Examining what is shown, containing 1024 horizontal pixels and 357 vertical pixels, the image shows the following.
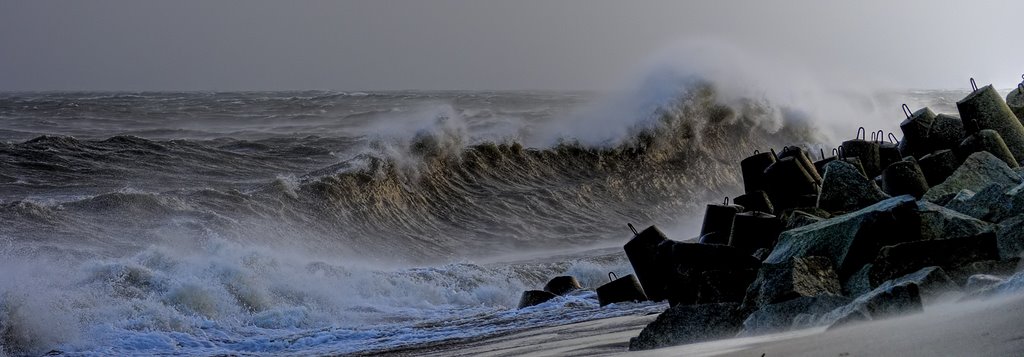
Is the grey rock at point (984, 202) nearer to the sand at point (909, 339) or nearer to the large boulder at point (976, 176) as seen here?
the large boulder at point (976, 176)

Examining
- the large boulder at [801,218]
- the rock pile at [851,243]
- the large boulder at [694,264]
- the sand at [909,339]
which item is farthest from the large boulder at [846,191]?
the sand at [909,339]

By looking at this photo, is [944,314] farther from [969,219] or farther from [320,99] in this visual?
[320,99]

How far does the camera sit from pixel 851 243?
6.05 meters

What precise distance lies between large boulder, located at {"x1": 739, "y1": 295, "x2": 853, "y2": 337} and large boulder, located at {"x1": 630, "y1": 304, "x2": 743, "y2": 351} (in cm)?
20

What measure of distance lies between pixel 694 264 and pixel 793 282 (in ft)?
5.02

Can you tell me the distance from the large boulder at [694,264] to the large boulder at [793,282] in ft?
2.25

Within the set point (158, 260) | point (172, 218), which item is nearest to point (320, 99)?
point (172, 218)

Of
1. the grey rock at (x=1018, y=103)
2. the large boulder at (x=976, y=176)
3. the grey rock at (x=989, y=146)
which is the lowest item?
the large boulder at (x=976, y=176)

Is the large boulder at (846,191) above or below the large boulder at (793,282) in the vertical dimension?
above

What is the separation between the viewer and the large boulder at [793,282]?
215 inches

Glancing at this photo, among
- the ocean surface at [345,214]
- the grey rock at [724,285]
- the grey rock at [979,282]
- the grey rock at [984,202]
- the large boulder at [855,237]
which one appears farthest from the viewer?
the ocean surface at [345,214]

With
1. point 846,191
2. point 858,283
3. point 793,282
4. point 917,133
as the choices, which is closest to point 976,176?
point 846,191

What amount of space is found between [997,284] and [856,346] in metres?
1.04

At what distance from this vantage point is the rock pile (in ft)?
17.0
